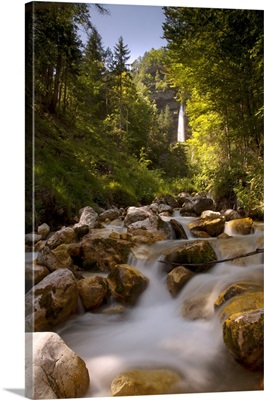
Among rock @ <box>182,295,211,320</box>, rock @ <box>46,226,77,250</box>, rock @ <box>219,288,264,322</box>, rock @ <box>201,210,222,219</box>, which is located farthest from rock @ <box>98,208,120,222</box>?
rock @ <box>219,288,264,322</box>

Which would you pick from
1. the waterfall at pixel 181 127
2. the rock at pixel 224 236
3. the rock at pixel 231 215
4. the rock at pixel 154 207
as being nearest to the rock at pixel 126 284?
the rock at pixel 154 207

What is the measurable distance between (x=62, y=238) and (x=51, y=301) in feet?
1.50

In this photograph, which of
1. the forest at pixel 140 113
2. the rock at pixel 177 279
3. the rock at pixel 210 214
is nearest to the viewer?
the forest at pixel 140 113

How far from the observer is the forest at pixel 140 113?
8.68 feet

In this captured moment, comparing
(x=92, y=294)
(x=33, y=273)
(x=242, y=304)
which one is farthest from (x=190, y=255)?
(x=33, y=273)

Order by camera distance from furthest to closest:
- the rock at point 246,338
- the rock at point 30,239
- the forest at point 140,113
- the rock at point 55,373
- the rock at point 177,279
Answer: the rock at point 177,279, the forest at point 140,113, the rock at point 30,239, the rock at point 246,338, the rock at point 55,373

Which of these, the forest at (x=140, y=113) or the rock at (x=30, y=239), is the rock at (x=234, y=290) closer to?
the forest at (x=140, y=113)

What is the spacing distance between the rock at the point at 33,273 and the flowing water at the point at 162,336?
1.26 ft

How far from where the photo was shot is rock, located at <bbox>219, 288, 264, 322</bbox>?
260 centimetres

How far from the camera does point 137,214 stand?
2857mm

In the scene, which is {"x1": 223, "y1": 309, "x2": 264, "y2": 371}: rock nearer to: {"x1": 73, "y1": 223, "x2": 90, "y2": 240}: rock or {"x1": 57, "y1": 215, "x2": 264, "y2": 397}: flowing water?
{"x1": 57, "y1": 215, "x2": 264, "y2": 397}: flowing water

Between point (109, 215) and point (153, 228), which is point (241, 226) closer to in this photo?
point (153, 228)
